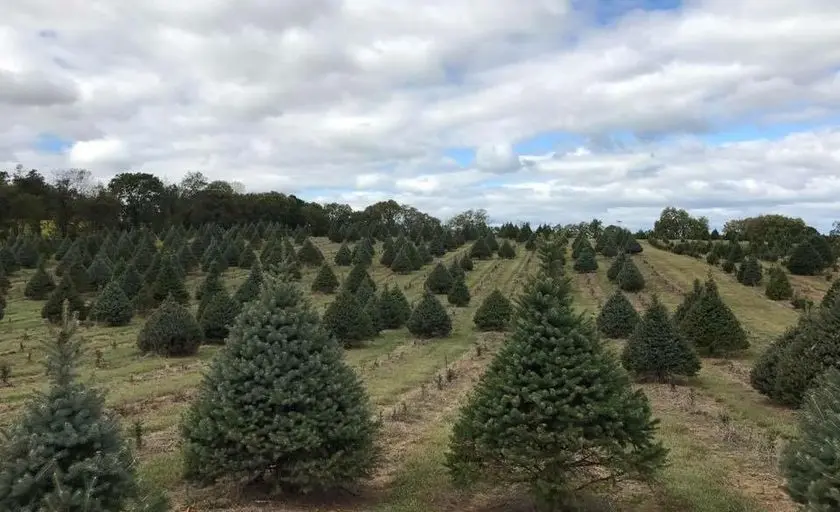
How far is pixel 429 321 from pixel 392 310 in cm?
372

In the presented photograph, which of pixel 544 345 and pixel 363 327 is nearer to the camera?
pixel 544 345

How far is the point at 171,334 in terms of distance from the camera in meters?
24.7

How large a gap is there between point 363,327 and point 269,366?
1965cm

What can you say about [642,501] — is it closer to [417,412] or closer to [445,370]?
[417,412]

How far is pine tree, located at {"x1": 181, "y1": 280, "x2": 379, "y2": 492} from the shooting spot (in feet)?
27.6

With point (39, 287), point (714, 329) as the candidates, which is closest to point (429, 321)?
point (714, 329)

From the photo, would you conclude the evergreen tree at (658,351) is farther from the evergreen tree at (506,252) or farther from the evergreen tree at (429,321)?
the evergreen tree at (506,252)

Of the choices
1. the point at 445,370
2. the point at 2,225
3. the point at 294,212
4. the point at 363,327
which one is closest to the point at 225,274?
the point at 363,327

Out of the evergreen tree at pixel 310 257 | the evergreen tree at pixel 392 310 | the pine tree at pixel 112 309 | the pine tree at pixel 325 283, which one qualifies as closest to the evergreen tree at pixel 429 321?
the evergreen tree at pixel 392 310

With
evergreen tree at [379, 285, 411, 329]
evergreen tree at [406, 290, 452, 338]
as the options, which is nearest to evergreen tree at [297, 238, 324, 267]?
evergreen tree at [379, 285, 411, 329]

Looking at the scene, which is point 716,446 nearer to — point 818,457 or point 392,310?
point 818,457

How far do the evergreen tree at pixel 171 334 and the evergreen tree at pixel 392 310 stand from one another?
10.0 m

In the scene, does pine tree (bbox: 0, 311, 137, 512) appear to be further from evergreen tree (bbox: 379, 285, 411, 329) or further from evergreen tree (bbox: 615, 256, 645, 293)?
evergreen tree (bbox: 615, 256, 645, 293)

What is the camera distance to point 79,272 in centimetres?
4347
